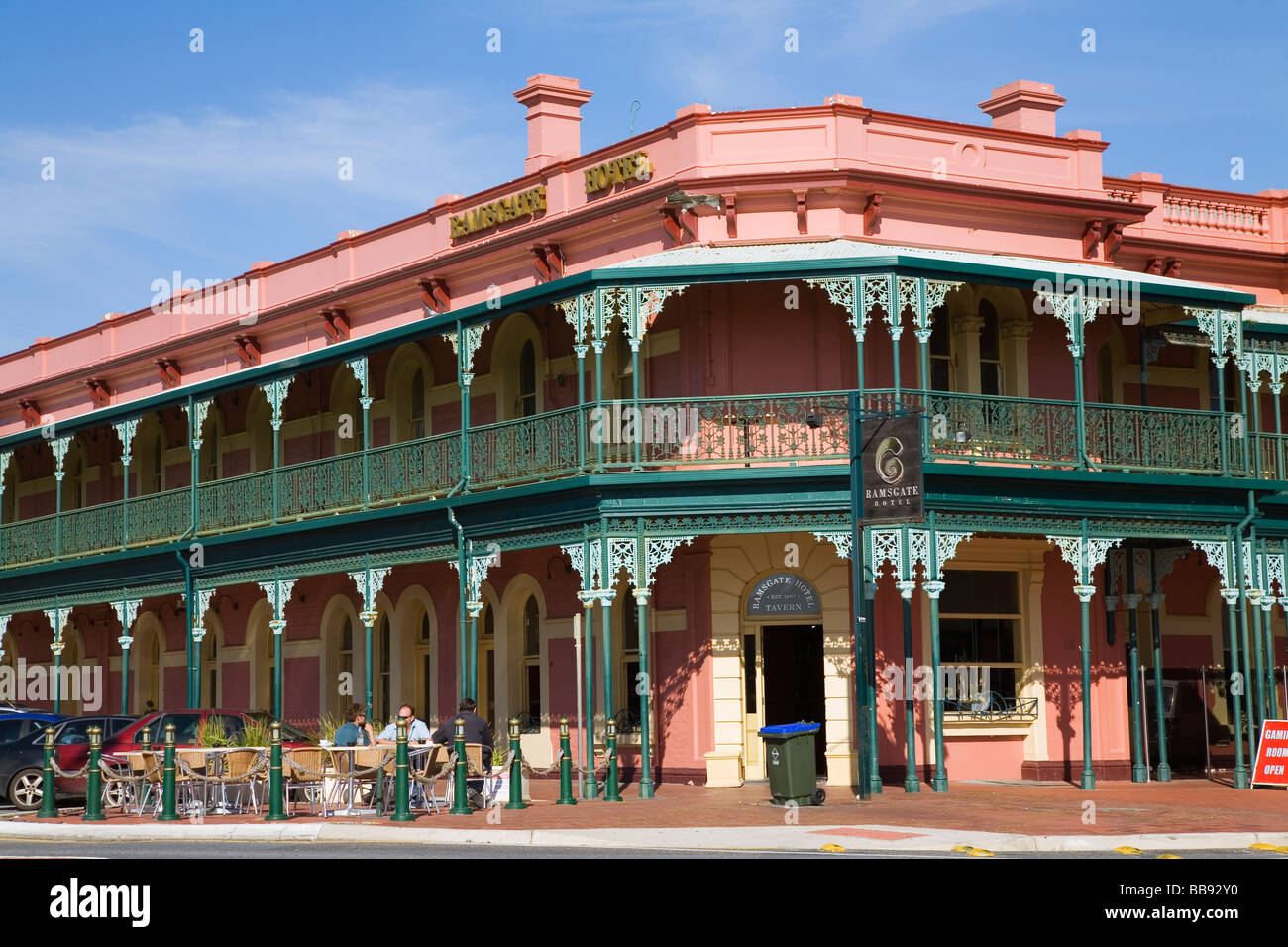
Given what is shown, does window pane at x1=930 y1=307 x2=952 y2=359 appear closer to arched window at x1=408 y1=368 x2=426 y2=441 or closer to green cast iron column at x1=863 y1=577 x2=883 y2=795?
green cast iron column at x1=863 y1=577 x2=883 y2=795

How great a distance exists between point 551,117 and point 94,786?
44.6 ft

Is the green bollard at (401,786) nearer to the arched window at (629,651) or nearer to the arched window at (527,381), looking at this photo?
the arched window at (629,651)

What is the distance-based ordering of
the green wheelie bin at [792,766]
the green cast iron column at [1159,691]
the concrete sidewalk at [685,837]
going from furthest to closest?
1. the green cast iron column at [1159,691]
2. the green wheelie bin at [792,766]
3. the concrete sidewalk at [685,837]

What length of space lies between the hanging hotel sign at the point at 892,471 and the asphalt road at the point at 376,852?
5.81 m

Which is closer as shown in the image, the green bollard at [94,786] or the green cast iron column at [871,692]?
the green bollard at [94,786]

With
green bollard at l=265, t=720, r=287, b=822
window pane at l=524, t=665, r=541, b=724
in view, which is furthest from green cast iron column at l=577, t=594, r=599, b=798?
green bollard at l=265, t=720, r=287, b=822

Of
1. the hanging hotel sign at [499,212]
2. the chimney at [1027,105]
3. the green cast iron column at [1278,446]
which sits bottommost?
the green cast iron column at [1278,446]

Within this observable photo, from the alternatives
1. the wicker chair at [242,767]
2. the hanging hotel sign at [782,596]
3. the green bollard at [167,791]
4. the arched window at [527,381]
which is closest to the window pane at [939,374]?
the hanging hotel sign at [782,596]

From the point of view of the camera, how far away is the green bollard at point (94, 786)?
19.8m

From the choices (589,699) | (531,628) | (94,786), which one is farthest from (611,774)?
(531,628)

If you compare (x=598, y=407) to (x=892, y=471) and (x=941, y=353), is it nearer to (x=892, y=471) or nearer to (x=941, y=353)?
(x=892, y=471)

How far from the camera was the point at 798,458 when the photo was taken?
22.8 m

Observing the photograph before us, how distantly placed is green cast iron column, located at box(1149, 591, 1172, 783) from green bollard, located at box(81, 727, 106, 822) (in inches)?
526

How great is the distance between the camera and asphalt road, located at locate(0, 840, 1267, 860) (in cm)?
1496
